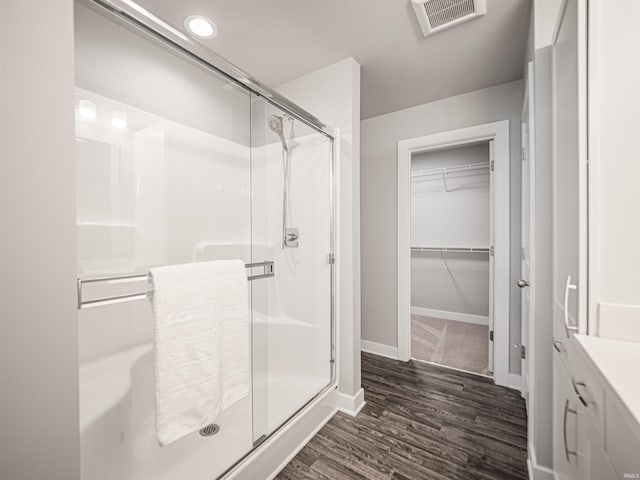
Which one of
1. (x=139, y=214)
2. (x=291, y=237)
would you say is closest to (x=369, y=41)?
(x=291, y=237)

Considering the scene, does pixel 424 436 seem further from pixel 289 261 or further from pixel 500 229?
pixel 500 229

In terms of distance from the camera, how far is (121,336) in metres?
1.51

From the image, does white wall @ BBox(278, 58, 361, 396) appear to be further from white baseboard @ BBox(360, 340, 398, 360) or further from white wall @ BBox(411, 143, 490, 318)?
white wall @ BBox(411, 143, 490, 318)

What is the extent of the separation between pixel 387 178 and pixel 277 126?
1.40 meters

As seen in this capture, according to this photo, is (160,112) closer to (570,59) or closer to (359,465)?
(570,59)

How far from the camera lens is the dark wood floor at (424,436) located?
1412 mm

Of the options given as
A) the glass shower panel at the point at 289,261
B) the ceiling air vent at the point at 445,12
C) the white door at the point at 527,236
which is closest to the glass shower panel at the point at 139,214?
the glass shower panel at the point at 289,261

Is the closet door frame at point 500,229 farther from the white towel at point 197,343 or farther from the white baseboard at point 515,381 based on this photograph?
the white towel at point 197,343

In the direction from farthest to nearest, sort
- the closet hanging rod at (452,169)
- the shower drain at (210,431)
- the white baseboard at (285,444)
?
the closet hanging rod at (452,169) < the shower drain at (210,431) < the white baseboard at (285,444)

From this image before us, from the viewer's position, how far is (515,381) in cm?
218

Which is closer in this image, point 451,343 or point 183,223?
point 183,223

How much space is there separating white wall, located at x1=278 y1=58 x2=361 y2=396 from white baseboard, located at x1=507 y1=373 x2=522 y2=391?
1237mm

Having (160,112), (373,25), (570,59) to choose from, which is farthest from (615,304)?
(160,112)

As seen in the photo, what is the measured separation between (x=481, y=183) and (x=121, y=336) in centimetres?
416
